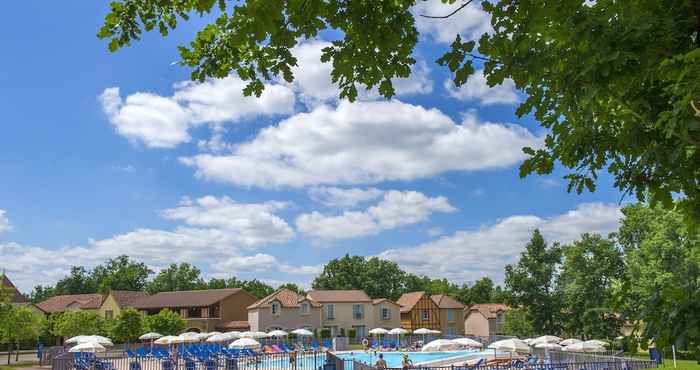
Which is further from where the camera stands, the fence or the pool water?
the pool water

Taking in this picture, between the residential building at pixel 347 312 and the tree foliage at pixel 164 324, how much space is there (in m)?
17.0

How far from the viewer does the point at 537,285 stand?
181ft

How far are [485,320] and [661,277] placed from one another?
1750 inches

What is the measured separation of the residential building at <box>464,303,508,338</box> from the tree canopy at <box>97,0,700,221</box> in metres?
70.2

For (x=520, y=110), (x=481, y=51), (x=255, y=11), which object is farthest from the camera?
(x=520, y=110)

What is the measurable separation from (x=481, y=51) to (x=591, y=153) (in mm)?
1805

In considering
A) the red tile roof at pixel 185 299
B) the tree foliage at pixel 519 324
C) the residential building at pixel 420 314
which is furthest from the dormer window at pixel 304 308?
the tree foliage at pixel 519 324

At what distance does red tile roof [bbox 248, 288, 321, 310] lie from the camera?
62438 mm

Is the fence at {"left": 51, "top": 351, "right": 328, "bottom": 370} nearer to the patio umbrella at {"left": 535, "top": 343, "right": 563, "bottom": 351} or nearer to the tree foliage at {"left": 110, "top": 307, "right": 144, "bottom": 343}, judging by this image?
the tree foliage at {"left": 110, "top": 307, "right": 144, "bottom": 343}

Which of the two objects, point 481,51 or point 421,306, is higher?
point 481,51

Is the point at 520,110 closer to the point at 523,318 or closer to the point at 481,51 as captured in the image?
the point at 481,51

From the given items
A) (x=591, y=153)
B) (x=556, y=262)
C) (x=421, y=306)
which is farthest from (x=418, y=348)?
(x=591, y=153)

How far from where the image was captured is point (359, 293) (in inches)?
2832

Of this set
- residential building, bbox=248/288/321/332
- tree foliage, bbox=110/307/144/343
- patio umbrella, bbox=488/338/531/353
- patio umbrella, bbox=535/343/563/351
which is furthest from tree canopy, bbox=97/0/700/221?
residential building, bbox=248/288/321/332
